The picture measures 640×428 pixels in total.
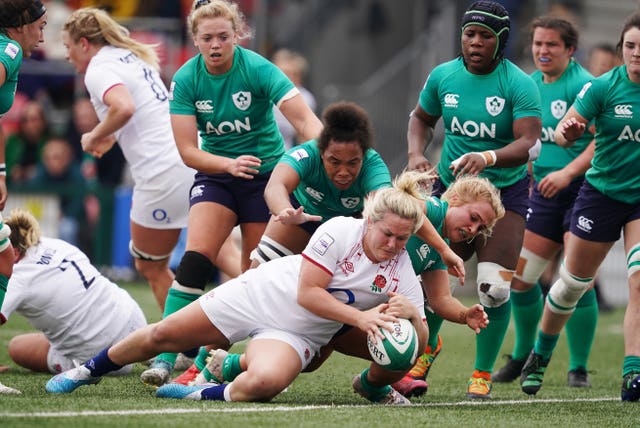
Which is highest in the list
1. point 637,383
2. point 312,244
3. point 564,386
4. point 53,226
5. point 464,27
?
point 464,27

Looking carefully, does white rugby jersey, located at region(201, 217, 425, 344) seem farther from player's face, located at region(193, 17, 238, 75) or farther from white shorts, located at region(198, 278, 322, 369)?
player's face, located at region(193, 17, 238, 75)

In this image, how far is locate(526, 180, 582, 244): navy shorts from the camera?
8297 mm

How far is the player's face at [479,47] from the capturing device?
275 inches

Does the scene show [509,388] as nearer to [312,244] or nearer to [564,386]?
[564,386]

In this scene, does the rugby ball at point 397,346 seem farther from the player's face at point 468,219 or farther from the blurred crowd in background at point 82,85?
the blurred crowd in background at point 82,85

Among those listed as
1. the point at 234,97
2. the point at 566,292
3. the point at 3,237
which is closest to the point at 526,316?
the point at 566,292

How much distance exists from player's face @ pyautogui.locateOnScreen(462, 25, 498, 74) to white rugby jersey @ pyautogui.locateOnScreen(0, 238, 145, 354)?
8.83 ft

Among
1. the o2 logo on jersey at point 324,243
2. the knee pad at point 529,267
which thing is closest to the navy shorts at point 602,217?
the knee pad at point 529,267

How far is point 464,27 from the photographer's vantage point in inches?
277

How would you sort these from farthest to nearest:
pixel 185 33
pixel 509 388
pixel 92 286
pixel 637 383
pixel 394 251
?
pixel 185 33 → pixel 509 388 → pixel 92 286 → pixel 637 383 → pixel 394 251

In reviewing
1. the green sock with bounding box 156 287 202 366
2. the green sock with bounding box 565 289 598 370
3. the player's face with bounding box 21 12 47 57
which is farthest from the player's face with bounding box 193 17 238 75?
the green sock with bounding box 565 289 598 370

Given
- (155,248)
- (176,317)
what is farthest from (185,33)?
(176,317)

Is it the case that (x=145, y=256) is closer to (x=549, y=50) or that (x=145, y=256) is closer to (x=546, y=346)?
(x=546, y=346)

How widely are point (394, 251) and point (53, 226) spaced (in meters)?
9.82
